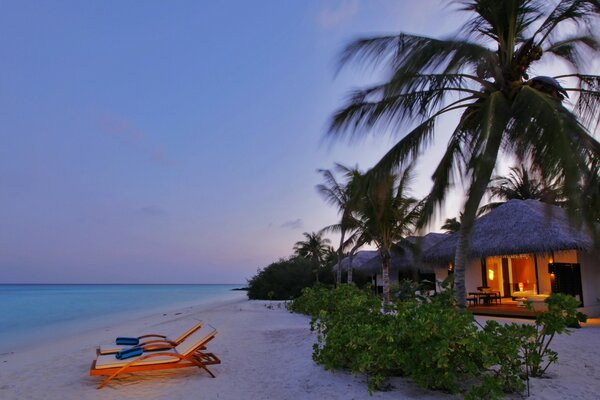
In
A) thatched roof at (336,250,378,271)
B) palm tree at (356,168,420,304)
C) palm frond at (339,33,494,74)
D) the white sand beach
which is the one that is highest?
palm frond at (339,33,494,74)

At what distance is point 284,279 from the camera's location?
21656 mm

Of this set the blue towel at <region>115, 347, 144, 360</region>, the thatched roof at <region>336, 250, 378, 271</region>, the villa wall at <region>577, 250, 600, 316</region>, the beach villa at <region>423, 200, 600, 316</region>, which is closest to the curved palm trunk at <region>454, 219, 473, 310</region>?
the beach villa at <region>423, 200, 600, 316</region>

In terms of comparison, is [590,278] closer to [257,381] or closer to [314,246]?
[257,381]

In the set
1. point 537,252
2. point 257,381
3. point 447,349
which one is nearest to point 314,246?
point 537,252

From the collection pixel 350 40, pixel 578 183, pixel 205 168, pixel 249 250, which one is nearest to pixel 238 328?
pixel 350 40

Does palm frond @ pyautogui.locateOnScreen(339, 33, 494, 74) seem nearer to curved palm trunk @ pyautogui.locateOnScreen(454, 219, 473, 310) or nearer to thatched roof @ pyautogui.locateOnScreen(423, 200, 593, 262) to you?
curved palm trunk @ pyautogui.locateOnScreen(454, 219, 473, 310)

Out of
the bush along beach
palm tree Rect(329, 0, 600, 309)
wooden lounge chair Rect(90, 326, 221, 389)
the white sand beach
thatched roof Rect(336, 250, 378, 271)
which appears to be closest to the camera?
the bush along beach

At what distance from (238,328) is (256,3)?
776cm

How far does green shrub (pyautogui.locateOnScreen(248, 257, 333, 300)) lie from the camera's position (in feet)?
70.2

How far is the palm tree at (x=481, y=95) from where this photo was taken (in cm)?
490

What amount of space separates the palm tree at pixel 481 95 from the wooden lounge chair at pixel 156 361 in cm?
359

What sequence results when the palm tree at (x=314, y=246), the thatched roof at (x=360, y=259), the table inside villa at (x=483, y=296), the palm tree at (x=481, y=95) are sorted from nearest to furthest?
the palm tree at (x=481, y=95)
the table inside villa at (x=483, y=296)
the thatched roof at (x=360, y=259)
the palm tree at (x=314, y=246)

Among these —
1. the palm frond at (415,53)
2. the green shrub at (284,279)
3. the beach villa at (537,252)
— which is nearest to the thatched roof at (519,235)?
the beach villa at (537,252)

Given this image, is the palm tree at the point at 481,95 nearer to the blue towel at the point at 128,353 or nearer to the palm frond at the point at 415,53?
the palm frond at the point at 415,53
